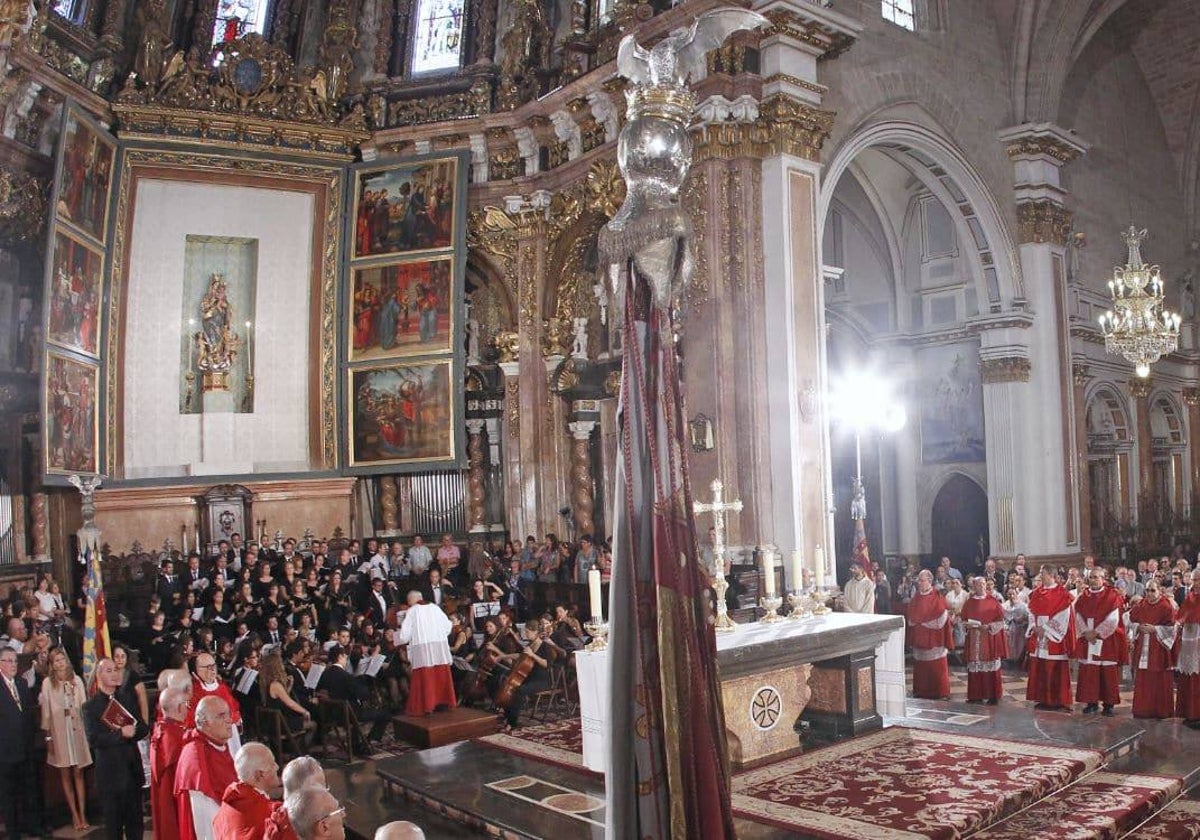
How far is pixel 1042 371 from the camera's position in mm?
19688

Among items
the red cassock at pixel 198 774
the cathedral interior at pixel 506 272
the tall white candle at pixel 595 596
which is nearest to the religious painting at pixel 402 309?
the cathedral interior at pixel 506 272

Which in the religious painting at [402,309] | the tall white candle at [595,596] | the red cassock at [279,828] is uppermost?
the religious painting at [402,309]

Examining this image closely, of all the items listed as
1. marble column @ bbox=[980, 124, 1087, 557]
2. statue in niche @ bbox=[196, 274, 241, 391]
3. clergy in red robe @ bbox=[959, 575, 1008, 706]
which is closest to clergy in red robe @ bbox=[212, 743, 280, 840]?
clergy in red robe @ bbox=[959, 575, 1008, 706]

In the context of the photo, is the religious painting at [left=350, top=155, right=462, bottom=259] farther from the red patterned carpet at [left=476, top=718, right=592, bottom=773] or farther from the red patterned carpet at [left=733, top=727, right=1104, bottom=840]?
the red patterned carpet at [left=733, top=727, right=1104, bottom=840]

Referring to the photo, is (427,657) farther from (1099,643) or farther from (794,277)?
(1099,643)

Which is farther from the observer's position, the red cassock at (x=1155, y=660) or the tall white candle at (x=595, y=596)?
the red cassock at (x=1155, y=660)

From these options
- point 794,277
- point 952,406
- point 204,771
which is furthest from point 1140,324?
point 204,771

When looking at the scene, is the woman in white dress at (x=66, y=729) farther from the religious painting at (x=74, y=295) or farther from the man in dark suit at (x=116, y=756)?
the religious painting at (x=74, y=295)

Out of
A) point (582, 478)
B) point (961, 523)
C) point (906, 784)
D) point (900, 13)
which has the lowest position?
point (906, 784)

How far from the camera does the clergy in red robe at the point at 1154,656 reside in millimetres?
10969

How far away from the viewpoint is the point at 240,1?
2008 cm

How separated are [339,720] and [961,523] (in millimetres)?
13932

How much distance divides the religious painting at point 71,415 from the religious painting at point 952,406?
15.0m

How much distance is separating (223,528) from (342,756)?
8.72 metres
